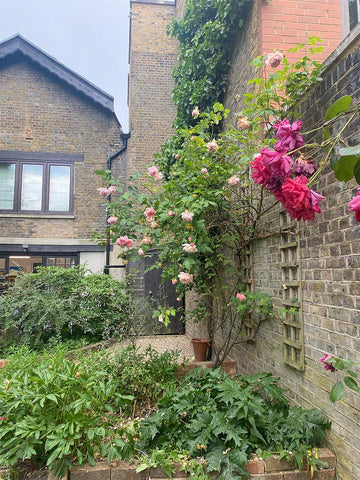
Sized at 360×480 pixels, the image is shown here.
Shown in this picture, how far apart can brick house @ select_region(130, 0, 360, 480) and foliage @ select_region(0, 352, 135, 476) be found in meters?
1.38

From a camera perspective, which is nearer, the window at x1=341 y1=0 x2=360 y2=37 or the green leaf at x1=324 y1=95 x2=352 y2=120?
the green leaf at x1=324 y1=95 x2=352 y2=120

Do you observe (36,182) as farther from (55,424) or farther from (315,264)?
(315,264)

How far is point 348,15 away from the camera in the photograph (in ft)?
11.9

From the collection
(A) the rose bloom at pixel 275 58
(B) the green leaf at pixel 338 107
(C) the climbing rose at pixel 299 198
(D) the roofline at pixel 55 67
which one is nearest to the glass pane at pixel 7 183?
(D) the roofline at pixel 55 67

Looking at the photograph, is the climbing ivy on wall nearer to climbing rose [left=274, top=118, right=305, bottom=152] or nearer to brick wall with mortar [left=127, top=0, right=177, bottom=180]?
climbing rose [left=274, top=118, right=305, bottom=152]

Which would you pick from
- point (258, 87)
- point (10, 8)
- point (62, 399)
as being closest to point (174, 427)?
point (62, 399)

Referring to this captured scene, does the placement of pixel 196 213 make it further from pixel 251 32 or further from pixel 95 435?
pixel 251 32

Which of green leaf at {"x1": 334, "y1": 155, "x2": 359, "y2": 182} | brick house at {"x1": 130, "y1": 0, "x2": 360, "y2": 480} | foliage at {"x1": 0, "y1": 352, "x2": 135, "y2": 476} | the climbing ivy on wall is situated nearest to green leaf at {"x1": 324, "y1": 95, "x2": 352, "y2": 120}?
green leaf at {"x1": 334, "y1": 155, "x2": 359, "y2": 182}

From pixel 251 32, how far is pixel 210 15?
1.53 meters

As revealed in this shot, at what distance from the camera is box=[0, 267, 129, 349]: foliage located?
5.77 m

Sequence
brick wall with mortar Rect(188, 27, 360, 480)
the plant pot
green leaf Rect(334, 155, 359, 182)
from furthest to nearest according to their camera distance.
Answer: the plant pot < brick wall with mortar Rect(188, 27, 360, 480) < green leaf Rect(334, 155, 359, 182)

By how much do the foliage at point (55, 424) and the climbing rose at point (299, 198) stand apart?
6.03 feet

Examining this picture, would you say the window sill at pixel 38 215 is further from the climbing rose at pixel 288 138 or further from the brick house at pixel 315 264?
the climbing rose at pixel 288 138

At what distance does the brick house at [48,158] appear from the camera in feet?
29.4
